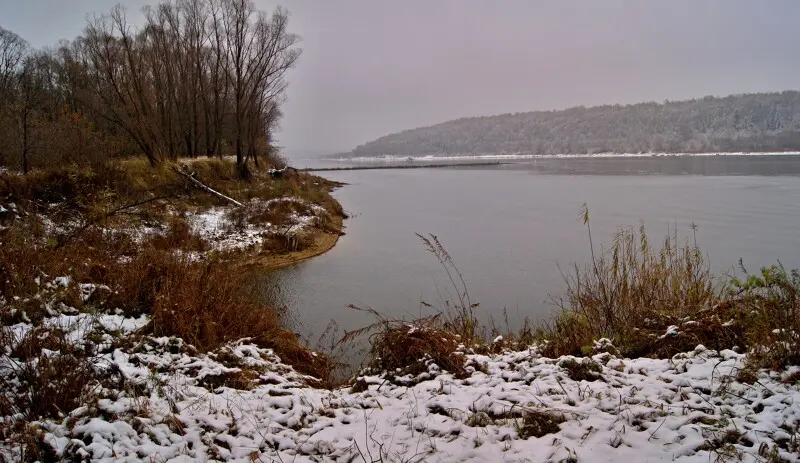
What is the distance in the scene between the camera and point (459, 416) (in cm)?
355

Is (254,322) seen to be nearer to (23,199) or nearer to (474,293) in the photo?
(474,293)

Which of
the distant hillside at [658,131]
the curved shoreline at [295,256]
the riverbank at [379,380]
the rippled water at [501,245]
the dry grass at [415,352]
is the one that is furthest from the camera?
the distant hillside at [658,131]

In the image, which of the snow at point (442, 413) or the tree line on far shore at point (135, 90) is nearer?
the snow at point (442, 413)

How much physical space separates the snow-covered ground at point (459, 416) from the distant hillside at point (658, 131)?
14455cm

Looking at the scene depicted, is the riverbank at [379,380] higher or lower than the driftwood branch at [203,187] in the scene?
lower

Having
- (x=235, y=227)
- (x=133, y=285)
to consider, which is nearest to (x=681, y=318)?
(x=133, y=285)

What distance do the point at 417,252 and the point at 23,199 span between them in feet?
34.6

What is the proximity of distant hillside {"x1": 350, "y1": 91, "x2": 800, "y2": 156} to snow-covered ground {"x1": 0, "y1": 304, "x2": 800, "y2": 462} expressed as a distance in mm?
144549

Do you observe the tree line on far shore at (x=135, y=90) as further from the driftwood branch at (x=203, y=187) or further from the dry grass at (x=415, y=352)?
the dry grass at (x=415, y=352)

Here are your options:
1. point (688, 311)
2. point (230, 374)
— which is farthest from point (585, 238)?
point (230, 374)

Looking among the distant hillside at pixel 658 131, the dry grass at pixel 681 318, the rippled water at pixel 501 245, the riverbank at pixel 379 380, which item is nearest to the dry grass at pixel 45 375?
the riverbank at pixel 379 380

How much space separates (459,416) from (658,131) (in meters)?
175

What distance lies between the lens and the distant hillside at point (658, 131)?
12744 centimetres

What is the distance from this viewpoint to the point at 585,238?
1537 centimetres
